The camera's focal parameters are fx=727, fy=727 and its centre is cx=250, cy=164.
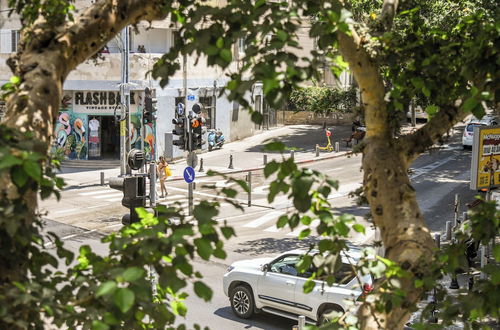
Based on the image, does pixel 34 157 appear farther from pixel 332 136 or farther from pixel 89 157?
pixel 332 136

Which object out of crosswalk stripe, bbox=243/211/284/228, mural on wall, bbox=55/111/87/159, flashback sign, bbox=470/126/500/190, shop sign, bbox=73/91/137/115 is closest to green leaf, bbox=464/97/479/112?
flashback sign, bbox=470/126/500/190

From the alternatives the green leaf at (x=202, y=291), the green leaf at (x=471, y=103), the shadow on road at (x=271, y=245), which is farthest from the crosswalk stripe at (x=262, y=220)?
the green leaf at (x=202, y=291)

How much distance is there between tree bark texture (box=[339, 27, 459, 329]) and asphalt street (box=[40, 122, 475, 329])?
303 inches

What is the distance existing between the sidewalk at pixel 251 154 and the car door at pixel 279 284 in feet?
42.2

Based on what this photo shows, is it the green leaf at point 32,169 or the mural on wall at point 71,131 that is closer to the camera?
the green leaf at point 32,169

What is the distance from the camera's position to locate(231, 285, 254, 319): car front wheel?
15.1 m

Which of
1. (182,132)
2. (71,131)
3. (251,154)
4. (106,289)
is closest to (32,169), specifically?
(106,289)

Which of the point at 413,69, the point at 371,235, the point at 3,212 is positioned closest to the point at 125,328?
the point at 3,212

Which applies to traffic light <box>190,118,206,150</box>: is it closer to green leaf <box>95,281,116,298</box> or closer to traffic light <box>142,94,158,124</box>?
traffic light <box>142,94,158,124</box>

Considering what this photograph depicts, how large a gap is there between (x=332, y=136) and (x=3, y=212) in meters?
45.0

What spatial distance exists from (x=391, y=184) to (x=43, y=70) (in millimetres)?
2697

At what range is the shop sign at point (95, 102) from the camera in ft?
119

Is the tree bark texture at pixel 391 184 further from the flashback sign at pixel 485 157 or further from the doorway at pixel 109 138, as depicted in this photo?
the doorway at pixel 109 138

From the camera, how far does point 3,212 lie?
13.1 feet
